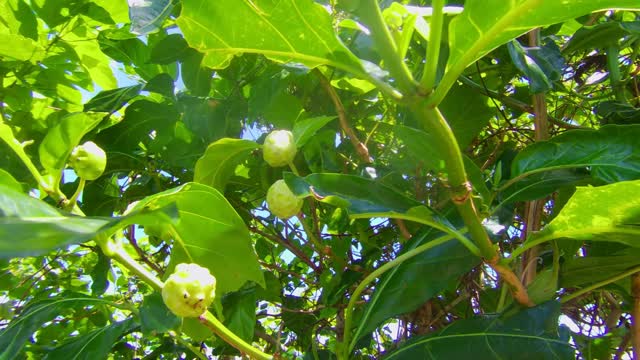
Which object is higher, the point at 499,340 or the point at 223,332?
the point at 499,340

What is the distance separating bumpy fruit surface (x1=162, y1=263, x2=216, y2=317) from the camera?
824 mm

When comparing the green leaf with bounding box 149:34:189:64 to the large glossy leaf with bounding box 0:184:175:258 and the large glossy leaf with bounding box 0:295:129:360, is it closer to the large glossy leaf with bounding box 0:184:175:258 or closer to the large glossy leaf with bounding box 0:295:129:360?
the large glossy leaf with bounding box 0:295:129:360

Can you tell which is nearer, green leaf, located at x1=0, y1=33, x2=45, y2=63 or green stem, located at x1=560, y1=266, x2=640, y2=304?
green stem, located at x1=560, y1=266, x2=640, y2=304

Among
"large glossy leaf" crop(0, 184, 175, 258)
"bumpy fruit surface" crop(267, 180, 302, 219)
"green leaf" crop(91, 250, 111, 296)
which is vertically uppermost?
"bumpy fruit surface" crop(267, 180, 302, 219)

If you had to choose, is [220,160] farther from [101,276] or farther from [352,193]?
[101,276]

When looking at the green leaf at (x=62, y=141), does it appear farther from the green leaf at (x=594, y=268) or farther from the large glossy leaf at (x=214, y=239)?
the green leaf at (x=594, y=268)

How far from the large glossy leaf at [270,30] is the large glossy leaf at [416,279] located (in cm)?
40

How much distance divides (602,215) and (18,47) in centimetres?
129

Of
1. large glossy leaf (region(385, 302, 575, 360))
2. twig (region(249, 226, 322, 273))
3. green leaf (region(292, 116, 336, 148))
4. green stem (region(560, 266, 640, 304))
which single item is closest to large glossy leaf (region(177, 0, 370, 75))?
green leaf (region(292, 116, 336, 148))

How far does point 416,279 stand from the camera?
1.02 m

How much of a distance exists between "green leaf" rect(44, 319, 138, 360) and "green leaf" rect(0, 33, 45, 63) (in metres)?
0.71

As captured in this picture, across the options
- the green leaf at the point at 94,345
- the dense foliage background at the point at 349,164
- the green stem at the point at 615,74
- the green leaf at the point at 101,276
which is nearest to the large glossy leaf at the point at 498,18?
the dense foliage background at the point at 349,164

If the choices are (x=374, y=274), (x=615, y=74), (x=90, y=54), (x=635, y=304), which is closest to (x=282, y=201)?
(x=374, y=274)

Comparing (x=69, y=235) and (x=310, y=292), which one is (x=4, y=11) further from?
(x=69, y=235)
